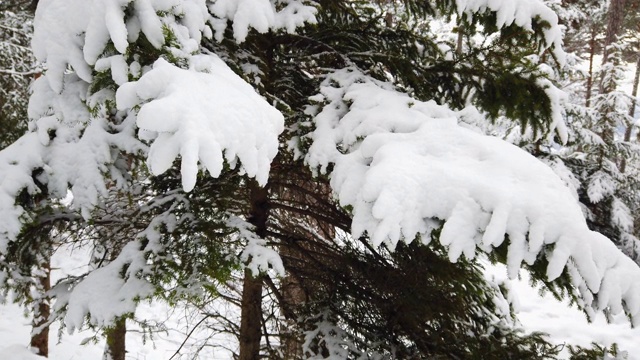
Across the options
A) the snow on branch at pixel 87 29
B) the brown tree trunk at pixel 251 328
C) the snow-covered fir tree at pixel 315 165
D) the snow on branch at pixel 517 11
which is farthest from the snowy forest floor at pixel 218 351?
the snow on branch at pixel 87 29

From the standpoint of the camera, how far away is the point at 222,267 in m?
2.89

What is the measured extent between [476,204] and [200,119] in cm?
129

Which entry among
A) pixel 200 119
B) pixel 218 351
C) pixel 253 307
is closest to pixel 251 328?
pixel 253 307

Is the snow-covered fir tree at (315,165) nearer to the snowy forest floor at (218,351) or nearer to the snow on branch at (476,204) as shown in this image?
the snow on branch at (476,204)

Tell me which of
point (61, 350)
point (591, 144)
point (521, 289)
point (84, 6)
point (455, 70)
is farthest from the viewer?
point (521, 289)

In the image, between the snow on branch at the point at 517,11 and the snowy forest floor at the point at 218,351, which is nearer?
the snow on branch at the point at 517,11

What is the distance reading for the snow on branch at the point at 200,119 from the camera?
60.9 inches

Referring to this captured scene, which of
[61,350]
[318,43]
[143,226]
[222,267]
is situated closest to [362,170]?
[222,267]

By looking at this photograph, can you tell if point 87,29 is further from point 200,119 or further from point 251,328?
point 251,328

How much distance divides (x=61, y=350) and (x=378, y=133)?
986 centimetres

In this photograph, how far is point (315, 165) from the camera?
2783 millimetres

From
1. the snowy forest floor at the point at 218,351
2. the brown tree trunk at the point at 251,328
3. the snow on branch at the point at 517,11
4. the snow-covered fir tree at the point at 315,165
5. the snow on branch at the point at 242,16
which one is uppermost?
the snow on branch at the point at 242,16

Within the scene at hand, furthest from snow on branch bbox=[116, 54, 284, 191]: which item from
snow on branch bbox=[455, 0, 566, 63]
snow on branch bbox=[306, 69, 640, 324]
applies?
snow on branch bbox=[455, 0, 566, 63]

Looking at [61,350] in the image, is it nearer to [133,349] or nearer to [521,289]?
[133,349]
